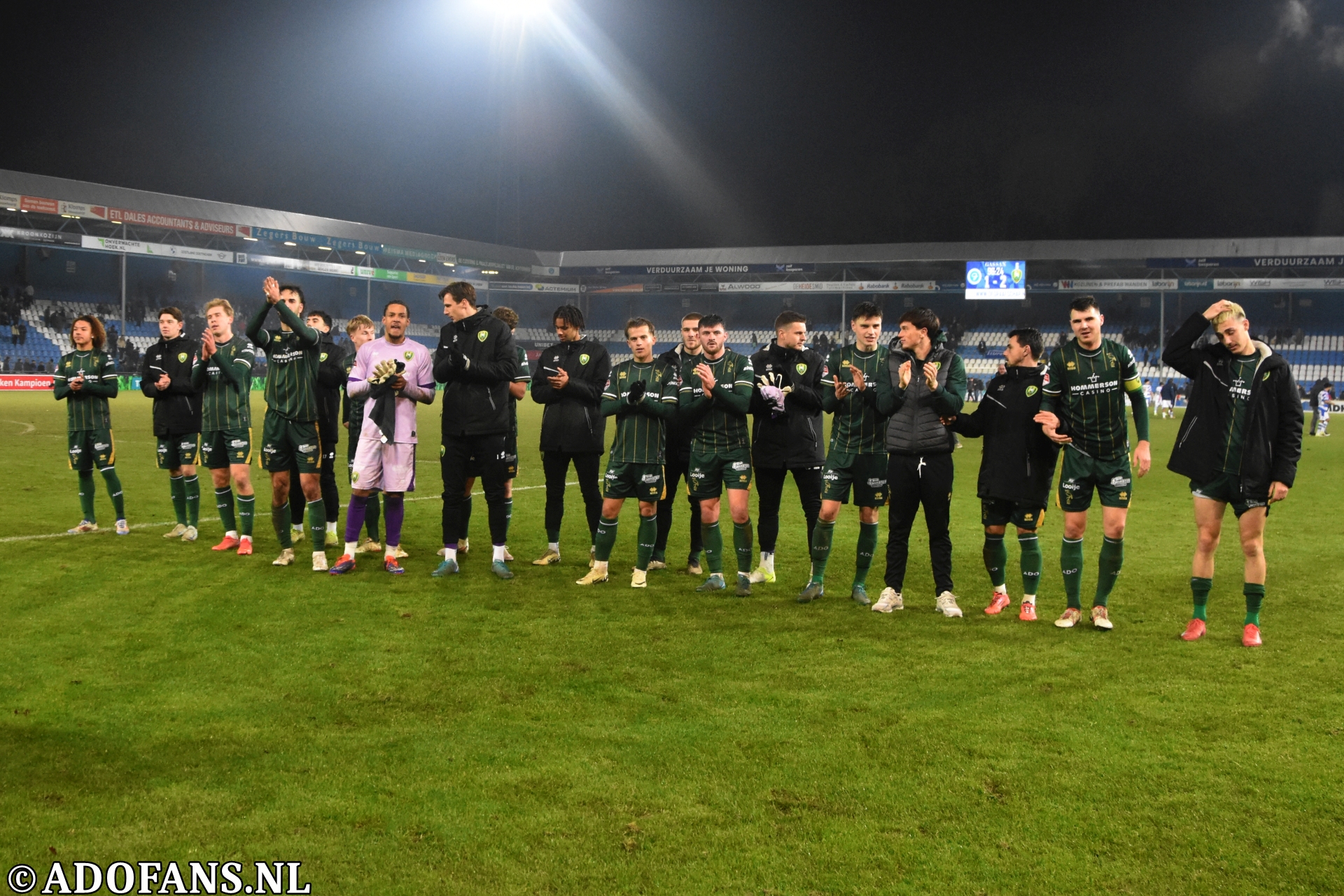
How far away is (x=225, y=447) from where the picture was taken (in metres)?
9.09

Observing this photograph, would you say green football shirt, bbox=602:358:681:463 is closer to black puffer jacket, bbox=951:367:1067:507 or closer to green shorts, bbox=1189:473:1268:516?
black puffer jacket, bbox=951:367:1067:507

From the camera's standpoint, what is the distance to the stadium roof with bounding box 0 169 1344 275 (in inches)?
1665

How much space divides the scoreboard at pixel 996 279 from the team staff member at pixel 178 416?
43.6 meters

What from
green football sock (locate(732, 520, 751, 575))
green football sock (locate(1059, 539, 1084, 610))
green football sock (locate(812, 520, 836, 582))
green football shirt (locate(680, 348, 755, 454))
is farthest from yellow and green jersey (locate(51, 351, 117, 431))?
green football sock (locate(1059, 539, 1084, 610))

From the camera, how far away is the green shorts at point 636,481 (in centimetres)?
786

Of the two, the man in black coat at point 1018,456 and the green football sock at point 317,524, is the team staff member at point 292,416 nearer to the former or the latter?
the green football sock at point 317,524

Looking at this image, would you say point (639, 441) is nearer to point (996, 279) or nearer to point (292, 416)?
point (292, 416)

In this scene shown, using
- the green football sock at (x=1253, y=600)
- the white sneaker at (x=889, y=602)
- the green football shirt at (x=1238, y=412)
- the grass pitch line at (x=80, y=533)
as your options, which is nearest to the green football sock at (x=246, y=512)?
the grass pitch line at (x=80, y=533)

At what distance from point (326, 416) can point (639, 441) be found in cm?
325

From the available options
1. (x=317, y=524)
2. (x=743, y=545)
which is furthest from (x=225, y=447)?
(x=743, y=545)

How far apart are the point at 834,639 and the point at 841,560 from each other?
2.87m

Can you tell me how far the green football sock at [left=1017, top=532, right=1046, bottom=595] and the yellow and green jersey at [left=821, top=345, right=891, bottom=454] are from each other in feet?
3.83

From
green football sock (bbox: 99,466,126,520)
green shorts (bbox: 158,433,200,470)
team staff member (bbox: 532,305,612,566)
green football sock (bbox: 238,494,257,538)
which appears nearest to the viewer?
team staff member (bbox: 532,305,612,566)

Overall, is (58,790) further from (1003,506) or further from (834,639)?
(1003,506)
